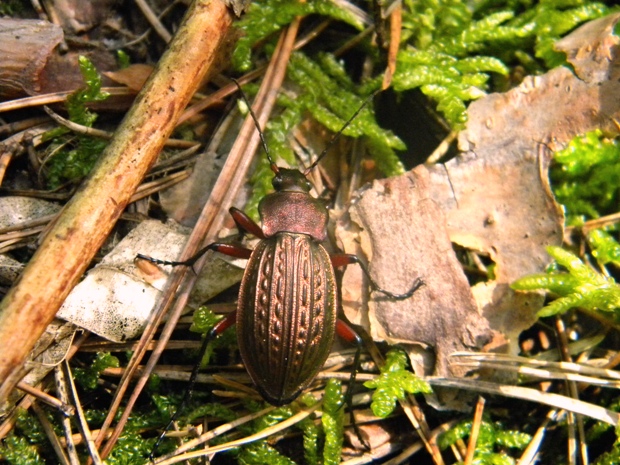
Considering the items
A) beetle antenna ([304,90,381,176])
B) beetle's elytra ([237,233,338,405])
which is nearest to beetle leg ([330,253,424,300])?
beetle's elytra ([237,233,338,405])

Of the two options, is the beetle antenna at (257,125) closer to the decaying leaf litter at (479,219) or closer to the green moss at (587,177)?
the decaying leaf litter at (479,219)

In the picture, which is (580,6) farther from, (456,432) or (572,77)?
(456,432)

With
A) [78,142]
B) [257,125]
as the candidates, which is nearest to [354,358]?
[257,125]

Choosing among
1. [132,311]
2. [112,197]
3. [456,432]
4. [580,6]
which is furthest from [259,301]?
[580,6]

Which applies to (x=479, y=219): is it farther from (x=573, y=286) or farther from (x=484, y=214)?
(x=573, y=286)

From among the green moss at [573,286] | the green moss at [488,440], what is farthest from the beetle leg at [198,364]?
the green moss at [573,286]

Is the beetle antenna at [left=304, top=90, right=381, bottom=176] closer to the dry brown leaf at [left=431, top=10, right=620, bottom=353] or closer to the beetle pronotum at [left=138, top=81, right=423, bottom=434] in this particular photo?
the beetle pronotum at [left=138, top=81, right=423, bottom=434]
